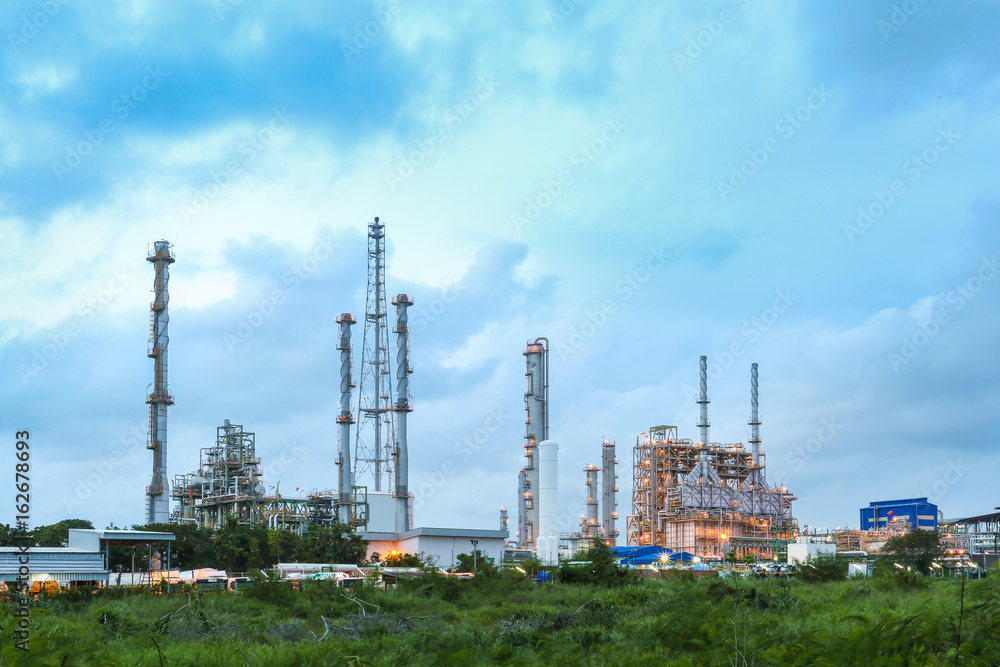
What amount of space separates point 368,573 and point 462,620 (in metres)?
19.2

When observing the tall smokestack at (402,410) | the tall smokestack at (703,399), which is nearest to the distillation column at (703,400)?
the tall smokestack at (703,399)

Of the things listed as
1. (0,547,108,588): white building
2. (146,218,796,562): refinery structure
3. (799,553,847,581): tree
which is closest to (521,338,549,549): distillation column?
(146,218,796,562): refinery structure

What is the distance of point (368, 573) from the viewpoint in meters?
53.9

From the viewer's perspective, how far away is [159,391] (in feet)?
282

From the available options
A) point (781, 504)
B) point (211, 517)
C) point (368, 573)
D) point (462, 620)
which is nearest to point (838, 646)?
point (462, 620)

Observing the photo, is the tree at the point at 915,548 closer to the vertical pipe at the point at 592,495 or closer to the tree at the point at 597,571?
the tree at the point at 597,571

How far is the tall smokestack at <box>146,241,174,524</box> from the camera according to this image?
85438 millimetres

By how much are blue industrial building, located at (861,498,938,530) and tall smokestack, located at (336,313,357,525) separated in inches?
2332

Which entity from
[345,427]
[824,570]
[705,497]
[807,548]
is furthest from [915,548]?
[345,427]

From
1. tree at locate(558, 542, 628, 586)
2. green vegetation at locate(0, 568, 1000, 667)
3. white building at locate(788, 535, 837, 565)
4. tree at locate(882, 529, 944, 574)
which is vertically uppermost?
green vegetation at locate(0, 568, 1000, 667)

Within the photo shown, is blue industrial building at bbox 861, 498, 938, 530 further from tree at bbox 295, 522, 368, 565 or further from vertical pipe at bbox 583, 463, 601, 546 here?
tree at bbox 295, 522, 368, 565

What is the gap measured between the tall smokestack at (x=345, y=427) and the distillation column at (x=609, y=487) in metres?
43.1

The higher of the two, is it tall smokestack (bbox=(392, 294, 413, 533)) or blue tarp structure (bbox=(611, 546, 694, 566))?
tall smokestack (bbox=(392, 294, 413, 533))

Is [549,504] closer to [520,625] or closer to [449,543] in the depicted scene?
[449,543]
